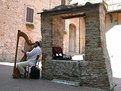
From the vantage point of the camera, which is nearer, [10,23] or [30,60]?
[30,60]

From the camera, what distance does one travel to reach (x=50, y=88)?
672cm

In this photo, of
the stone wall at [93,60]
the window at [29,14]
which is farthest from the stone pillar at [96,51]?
the window at [29,14]

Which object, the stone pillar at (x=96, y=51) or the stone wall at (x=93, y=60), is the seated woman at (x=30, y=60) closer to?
the stone wall at (x=93, y=60)

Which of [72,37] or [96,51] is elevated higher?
[72,37]

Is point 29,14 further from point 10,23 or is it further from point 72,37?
point 72,37

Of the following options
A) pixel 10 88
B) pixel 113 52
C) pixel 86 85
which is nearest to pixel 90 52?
pixel 86 85

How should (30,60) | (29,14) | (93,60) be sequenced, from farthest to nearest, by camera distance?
1. (29,14)
2. (30,60)
3. (93,60)

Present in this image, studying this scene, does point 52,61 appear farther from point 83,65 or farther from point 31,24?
point 31,24

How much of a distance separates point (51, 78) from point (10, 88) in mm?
2065

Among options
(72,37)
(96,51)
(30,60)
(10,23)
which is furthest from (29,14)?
(96,51)

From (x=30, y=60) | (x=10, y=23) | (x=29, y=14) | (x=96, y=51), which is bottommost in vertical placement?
(x=30, y=60)

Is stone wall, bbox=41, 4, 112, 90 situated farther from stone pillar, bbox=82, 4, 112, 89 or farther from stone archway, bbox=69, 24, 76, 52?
stone archway, bbox=69, 24, 76, 52

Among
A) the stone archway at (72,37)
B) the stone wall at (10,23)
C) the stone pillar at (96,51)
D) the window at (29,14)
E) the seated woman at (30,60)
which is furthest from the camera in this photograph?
the stone archway at (72,37)

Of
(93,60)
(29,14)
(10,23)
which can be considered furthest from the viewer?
(29,14)
